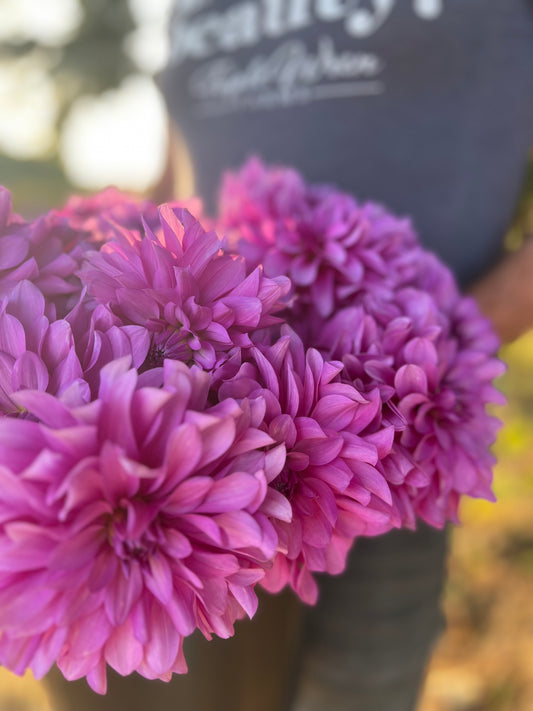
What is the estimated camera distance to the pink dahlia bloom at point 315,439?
28 centimetres

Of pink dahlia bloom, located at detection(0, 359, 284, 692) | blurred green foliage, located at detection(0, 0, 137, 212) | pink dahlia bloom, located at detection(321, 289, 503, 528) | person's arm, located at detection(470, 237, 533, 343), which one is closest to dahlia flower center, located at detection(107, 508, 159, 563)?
pink dahlia bloom, located at detection(0, 359, 284, 692)

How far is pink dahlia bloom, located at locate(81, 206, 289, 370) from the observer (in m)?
0.29

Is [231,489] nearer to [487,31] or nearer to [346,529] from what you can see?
[346,529]

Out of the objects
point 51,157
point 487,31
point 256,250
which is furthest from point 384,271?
point 51,157

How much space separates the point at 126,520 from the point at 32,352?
0.08m

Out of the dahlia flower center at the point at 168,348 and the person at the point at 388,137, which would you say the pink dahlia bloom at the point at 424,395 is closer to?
the dahlia flower center at the point at 168,348

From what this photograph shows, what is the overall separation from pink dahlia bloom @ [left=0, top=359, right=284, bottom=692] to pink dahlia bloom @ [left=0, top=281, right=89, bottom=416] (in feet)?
0.07

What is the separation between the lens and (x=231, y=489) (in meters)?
0.25

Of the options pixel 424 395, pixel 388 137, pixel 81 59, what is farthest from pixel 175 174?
pixel 81 59

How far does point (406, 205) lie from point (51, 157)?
6.75 feet

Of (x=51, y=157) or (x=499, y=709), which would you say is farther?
(x=51, y=157)

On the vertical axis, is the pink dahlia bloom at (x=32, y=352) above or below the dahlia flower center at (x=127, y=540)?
above

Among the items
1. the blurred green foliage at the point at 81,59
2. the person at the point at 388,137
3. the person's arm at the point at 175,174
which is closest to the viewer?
the person at the point at 388,137

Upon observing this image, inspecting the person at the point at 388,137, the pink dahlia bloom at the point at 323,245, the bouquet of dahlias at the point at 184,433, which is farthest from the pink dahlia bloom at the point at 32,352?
the person at the point at 388,137
